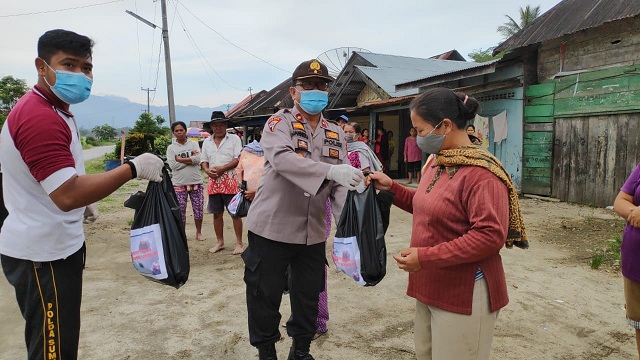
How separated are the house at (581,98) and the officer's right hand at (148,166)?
7803mm

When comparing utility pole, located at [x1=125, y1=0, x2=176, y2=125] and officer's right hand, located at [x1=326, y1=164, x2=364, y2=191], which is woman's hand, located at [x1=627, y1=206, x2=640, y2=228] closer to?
officer's right hand, located at [x1=326, y1=164, x2=364, y2=191]

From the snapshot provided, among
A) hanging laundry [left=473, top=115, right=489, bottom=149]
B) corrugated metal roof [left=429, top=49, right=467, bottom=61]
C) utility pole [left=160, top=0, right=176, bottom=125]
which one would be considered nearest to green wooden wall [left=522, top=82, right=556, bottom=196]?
hanging laundry [left=473, top=115, right=489, bottom=149]

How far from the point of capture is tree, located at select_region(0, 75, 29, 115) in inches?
1045

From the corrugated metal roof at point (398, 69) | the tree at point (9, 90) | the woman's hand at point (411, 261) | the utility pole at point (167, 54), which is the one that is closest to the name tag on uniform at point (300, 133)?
the woman's hand at point (411, 261)

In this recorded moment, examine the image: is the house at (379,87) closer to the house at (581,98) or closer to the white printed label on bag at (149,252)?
the house at (581,98)

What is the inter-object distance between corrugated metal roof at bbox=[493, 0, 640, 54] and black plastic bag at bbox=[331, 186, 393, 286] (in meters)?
7.01

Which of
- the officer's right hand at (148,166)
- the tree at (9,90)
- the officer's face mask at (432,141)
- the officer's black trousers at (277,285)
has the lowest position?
the officer's black trousers at (277,285)

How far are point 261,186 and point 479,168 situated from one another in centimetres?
136

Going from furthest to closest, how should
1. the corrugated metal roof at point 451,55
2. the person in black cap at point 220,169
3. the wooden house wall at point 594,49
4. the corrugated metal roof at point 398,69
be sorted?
the corrugated metal roof at point 451,55, the corrugated metal roof at point 398,69, the wooden house wall at point 594,49, the person in black cap at point 220,169

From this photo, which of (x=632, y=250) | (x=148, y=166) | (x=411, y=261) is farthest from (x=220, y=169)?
(x=632, y=250)

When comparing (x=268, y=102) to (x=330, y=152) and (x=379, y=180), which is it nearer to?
(x=330, y=152)

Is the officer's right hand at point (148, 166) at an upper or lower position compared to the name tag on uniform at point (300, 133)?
lower

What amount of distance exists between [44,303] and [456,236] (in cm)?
174

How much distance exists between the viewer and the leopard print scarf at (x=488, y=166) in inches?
63.7
